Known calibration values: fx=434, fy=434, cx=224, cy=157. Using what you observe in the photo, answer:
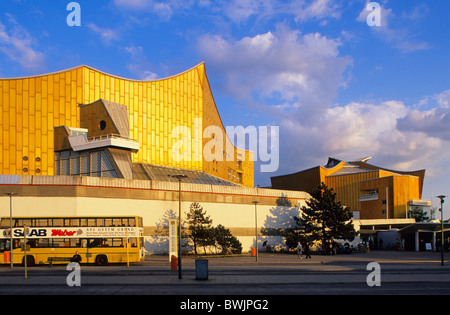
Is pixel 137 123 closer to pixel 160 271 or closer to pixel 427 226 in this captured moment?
pixel 160 271

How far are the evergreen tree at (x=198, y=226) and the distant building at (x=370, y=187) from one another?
37257 millimetres

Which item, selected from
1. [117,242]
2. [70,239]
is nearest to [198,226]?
[117,242]

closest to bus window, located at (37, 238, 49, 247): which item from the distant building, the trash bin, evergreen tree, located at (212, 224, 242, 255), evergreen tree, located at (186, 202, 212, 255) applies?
the trash bin

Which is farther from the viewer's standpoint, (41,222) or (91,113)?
(91,113)

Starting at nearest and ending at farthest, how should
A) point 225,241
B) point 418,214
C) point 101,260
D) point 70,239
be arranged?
point 70,239, point 101,260, point 225,241, point 418,214

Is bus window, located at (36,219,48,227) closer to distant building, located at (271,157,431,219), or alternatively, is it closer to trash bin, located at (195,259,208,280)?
trash bin, located at (195,259,208,280)

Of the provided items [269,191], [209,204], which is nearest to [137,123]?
[209,204]

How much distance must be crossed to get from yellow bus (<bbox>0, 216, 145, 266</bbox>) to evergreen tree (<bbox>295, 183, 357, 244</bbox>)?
2416 centimetres

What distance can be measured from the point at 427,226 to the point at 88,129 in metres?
44.9

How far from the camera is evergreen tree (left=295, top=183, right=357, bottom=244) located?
5088 cm

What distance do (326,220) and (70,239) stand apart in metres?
30.5

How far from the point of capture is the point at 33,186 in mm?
41031

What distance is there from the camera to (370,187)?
80812 millimetres

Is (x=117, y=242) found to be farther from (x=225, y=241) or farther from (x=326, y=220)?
(x=326, y=220)
